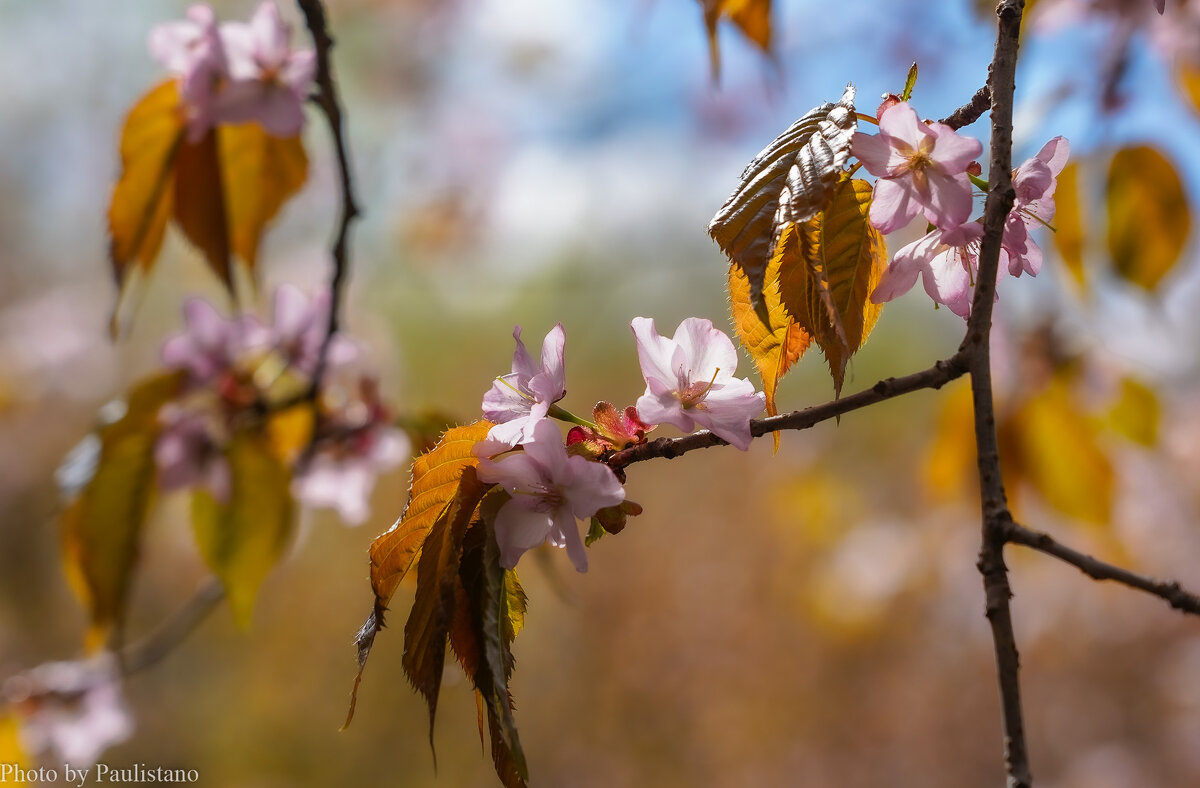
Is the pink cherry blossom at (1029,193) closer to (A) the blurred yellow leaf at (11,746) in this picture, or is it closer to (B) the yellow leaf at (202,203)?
(B) the yellow leaf at (202,203)

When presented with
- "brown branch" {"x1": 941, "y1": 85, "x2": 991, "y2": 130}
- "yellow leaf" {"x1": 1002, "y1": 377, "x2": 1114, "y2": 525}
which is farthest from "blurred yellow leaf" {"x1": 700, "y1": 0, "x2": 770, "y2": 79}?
"yellow leaf" {"x1": 1002, "y1": 377, "x2": 1114, "y2": 525}

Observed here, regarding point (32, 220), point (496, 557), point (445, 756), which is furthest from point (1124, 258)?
point (32, 220)

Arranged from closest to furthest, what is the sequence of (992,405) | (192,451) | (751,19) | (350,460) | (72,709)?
(992,405)
(751,19)
(192,451)
(350,460)
(72,709)

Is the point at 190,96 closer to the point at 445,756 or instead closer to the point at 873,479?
the point at 445,756

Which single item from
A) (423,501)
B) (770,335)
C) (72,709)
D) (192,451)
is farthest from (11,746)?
(770,335)

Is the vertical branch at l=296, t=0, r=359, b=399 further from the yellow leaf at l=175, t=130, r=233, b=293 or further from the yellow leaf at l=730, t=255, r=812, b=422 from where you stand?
the yellow leaf at l=730, t=255, r=812, b=422

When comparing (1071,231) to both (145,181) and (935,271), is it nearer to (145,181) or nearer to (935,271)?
(935,271)

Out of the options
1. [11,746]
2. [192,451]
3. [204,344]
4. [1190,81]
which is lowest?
[11,746]

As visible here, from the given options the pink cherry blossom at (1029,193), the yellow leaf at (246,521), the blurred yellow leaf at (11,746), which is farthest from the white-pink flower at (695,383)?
the blurred yellow leaf at (11,746)
